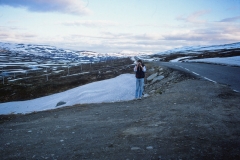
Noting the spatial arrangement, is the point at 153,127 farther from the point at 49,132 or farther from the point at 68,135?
the point at 49,132

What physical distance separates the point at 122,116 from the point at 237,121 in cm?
433

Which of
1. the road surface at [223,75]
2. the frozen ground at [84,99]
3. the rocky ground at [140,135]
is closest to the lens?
the rocky ground at [140,135]

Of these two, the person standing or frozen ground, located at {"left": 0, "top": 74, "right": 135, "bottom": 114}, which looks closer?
the person standing

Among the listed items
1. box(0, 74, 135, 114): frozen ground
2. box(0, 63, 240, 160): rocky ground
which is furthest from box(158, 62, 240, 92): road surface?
box(0, 74, 135, 114): frozen ground

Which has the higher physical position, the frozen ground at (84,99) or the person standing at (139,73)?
the person standing at (139,73)

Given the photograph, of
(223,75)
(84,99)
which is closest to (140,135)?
(223,75)

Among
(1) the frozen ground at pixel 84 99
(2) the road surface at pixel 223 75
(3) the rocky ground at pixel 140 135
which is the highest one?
(2) the road surface at pixel 223 75

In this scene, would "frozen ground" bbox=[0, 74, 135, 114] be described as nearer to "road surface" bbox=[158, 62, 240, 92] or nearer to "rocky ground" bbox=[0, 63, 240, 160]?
"road surface" bbox=[158, 62, 240, 92]

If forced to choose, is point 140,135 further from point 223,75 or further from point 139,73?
point 223,75

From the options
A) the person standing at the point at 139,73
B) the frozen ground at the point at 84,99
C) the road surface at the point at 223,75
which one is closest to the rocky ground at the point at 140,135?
the person standing at the point at 139,73

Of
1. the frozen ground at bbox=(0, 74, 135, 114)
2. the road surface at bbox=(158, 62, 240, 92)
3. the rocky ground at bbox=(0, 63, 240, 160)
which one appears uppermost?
the road surface at bbox=(158, 62, 240, 92)

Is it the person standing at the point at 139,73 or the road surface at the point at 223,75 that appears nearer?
the person standing at the point at 139,73

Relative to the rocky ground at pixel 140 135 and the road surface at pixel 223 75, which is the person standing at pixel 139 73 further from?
the road surface at pixel 223 75

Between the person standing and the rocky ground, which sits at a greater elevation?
the person standing
